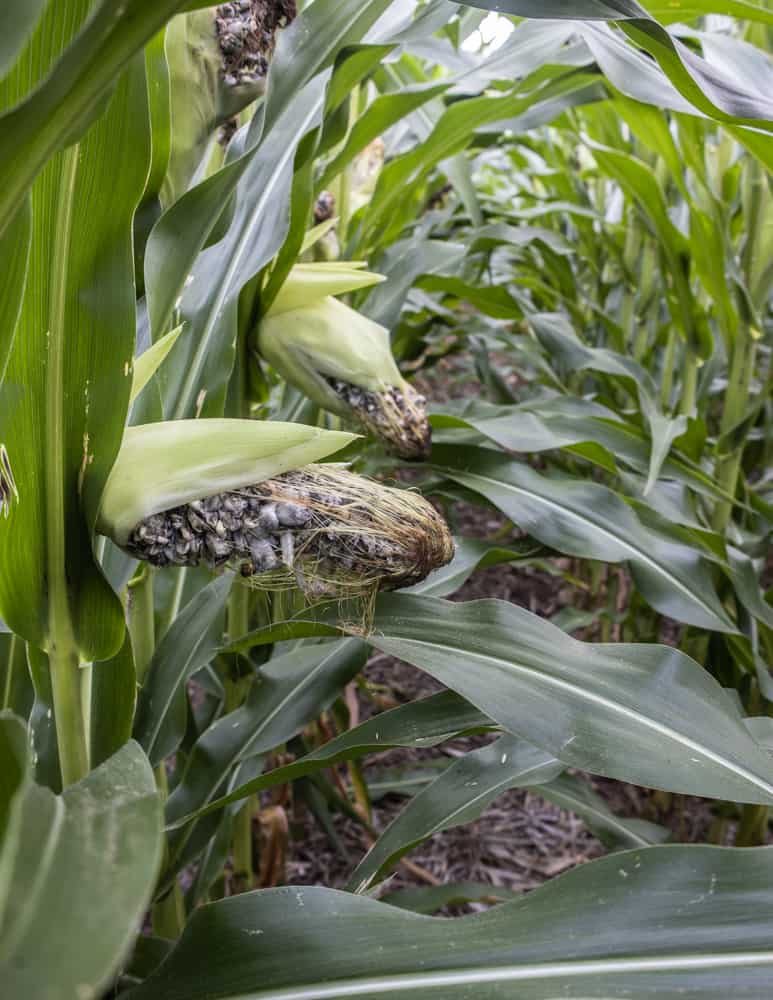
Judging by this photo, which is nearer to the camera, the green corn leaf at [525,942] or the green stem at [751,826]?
the green corn leaf at [525,942]

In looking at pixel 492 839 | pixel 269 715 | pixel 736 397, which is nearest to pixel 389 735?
pixel 269 715

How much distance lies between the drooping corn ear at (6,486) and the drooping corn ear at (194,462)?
0.05m

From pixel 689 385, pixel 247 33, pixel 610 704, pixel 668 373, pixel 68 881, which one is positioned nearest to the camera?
pixel 68 881

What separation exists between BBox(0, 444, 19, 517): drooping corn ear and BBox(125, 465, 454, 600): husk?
0.22 feet

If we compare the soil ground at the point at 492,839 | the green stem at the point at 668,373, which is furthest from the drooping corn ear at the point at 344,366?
the green stem at the point at 668,373

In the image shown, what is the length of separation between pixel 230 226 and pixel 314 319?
0.11m

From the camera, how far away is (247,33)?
0.68 meters

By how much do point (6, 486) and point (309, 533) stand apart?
0.55ft

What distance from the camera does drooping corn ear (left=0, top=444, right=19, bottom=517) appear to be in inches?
17.5

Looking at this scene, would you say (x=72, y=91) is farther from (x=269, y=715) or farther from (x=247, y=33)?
(x=269, y=715)

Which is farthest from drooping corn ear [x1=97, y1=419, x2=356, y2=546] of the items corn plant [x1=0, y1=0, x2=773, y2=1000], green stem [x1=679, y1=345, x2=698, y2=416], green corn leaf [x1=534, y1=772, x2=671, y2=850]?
green stem [x1=679, y1=345, x2=698, y2=416]

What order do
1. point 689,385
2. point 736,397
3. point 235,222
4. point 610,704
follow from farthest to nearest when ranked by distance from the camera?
1. point 689,385
2. point 736,397
3. point 235,222
4. point 610,704

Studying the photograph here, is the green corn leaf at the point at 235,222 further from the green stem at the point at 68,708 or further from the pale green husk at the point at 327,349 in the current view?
the green stem at the point at 68,708

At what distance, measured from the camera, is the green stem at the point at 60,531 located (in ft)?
1.48
